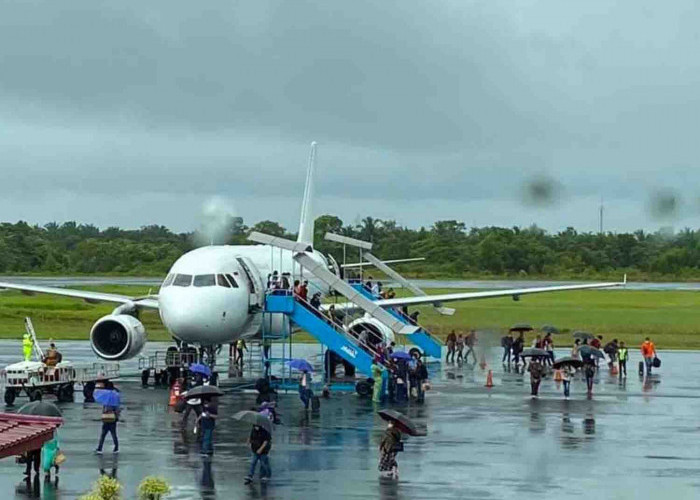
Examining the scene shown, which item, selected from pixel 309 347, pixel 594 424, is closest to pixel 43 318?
pixel 309 347

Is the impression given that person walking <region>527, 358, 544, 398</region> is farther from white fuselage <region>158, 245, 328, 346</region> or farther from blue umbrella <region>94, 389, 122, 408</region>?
blue umbrella <region>94, 389, 122, 408</region>

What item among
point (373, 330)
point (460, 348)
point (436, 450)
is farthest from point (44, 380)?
point (460, 348)

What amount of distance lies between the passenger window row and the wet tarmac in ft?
11.0

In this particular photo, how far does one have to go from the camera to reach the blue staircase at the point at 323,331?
4169 cm

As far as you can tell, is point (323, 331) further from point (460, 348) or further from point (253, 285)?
point (460, 348)

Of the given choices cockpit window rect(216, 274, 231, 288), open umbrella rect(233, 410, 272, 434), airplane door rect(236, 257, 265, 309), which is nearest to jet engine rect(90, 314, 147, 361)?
airplane door rect(236, 257, 265, 309)

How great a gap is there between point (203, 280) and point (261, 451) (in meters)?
16.9

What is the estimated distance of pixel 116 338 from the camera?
4512 cm

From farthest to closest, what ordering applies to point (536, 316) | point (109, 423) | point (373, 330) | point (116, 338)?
point (536, 316)
point (373, 330)
point (116, 338)
point (109, 423)

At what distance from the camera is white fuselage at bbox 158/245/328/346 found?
134ft

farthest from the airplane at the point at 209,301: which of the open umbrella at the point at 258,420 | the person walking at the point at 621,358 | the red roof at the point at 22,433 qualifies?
the red roof at the point at 22,433

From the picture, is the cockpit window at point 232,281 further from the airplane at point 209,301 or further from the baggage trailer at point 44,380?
the baggage trailer at point 44,380

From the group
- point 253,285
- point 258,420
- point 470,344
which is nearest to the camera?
point 258,420

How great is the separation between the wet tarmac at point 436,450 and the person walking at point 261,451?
331mm
